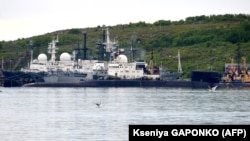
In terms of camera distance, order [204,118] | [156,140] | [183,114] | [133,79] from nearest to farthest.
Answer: [156,140], [204,118], [183,114], [133,79]

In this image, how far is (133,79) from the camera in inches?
7721

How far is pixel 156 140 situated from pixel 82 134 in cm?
2700

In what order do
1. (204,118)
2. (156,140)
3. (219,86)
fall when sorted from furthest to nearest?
(219,86)
(204,118)
(156,140)

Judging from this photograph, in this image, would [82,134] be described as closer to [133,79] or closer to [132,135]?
[132,135]

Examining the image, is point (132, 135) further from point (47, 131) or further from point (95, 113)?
point (95, 113)

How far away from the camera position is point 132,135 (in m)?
19.7

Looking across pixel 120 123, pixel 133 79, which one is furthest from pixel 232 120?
pixel 133 79

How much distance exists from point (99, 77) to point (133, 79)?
773 cm

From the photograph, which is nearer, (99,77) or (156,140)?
(156,140)

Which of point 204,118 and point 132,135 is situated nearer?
point 132,135

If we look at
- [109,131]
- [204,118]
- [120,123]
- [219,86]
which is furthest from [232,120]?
[219,86]

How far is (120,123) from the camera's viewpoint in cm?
5728

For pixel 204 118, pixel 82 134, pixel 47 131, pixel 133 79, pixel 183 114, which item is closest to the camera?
pixel 82 134

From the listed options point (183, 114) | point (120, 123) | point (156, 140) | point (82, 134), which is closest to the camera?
point (156, 140)
